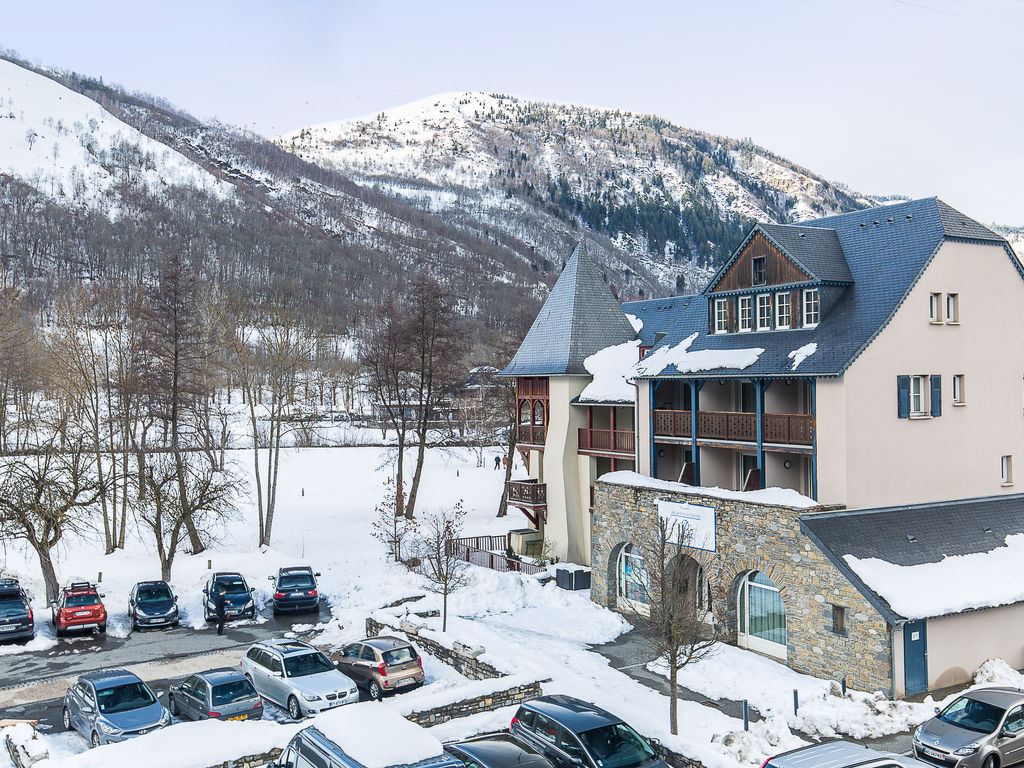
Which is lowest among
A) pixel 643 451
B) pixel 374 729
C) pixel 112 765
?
pixel 112 765

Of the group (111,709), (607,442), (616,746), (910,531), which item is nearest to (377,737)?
(616,746)

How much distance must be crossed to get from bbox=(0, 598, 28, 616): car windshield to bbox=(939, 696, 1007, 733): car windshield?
26.5 metres

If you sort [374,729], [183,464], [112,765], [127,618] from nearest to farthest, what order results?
[374,729], [112,765], [127,618], [183,464]

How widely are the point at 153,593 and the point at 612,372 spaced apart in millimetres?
19949

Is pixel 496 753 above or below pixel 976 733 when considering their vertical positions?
above

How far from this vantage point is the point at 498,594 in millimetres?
28781

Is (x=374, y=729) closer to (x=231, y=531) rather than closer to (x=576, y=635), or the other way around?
(x=576, y=635)

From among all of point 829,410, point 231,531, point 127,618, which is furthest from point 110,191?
point 829,410

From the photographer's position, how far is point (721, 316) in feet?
90.8

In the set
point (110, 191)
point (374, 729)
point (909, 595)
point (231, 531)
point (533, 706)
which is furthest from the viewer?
point (110, 191)

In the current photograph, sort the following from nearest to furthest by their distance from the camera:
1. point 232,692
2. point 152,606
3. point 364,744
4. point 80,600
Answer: point 364,744 < point 232,692 < point 80,600 < point 152,606

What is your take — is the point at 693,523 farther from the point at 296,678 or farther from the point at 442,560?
the point at 296,678

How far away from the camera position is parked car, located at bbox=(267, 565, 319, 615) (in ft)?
93.2

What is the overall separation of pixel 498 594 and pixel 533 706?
13.9 meters
